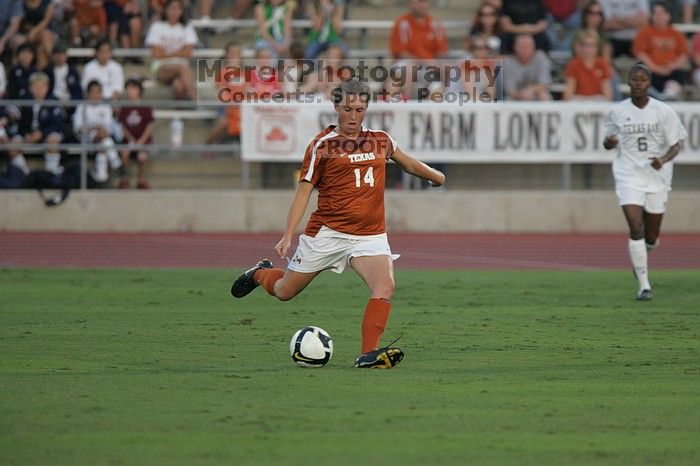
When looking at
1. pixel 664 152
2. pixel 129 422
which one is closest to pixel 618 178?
pixel 664 152

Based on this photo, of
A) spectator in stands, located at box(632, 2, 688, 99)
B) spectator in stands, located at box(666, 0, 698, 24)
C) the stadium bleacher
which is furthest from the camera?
spectator in stands, located at box(666, 0, 698, 24)

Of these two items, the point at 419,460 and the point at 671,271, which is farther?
the point at 671,271

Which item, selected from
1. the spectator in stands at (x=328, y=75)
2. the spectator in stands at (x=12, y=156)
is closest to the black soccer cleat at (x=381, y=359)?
the spectator in stands at (x=328, y=75)

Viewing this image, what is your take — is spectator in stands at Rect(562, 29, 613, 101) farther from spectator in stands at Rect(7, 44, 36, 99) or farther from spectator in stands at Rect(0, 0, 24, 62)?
spectator in stands at Rect(0, 0, 24, 62)

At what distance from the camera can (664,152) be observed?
47.0 feet

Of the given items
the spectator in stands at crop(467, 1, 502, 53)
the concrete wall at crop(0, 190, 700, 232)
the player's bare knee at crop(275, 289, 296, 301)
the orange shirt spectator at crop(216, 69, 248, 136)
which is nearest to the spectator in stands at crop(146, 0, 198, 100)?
the orange shirt spectator at crop(216, 69, 248, 136)

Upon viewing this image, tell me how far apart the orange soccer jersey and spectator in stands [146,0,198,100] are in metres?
13.8

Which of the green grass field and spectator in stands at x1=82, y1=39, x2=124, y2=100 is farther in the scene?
spectator in stands at x1=82, y1=39, x2=124, y2=100

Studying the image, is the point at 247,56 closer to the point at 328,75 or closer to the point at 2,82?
the point at 328,75

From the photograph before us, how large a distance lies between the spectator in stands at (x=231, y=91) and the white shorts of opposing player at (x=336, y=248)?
12.2 metres

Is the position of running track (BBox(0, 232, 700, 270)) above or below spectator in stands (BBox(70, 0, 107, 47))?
below

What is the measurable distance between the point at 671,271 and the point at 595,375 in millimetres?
8245

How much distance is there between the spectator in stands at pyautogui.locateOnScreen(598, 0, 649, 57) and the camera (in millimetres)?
23984

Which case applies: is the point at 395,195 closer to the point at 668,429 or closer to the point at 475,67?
the point at 475,67
